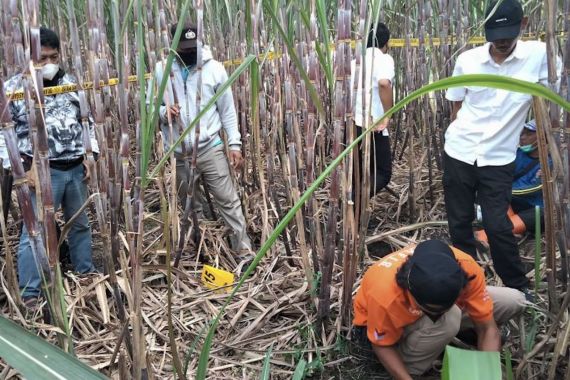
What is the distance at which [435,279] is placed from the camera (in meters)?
1.21

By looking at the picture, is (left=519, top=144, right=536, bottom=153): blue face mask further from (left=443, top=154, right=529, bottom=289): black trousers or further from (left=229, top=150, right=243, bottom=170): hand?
(left=229, top=150, right=243, bottom=170): hand

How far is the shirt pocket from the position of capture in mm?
1693

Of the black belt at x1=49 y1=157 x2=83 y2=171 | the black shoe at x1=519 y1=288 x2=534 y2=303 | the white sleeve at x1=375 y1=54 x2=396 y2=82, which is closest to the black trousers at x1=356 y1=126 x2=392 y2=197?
the white sleeve at x1=375 y1=54 x2=396 y2=82

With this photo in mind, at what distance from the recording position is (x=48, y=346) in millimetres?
530

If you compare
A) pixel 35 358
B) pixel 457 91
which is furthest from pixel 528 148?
pixel 35 358

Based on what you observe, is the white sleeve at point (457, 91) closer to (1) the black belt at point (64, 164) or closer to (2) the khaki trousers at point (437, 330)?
(2) the khaki trousers at point (437, 330)

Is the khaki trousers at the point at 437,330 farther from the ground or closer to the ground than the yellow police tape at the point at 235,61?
closer to the ground

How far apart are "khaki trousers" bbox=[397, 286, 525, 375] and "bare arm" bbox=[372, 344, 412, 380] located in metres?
0.08

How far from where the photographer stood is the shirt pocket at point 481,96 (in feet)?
5.56

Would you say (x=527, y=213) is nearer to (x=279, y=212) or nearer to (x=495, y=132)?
(x=495, y=132)

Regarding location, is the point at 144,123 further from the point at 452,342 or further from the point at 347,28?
the point at 452,342

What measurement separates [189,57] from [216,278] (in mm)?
869

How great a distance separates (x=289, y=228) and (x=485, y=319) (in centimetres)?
86

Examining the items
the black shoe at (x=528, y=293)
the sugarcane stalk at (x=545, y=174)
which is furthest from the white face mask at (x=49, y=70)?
the black shoe at (x=528, y=293)
